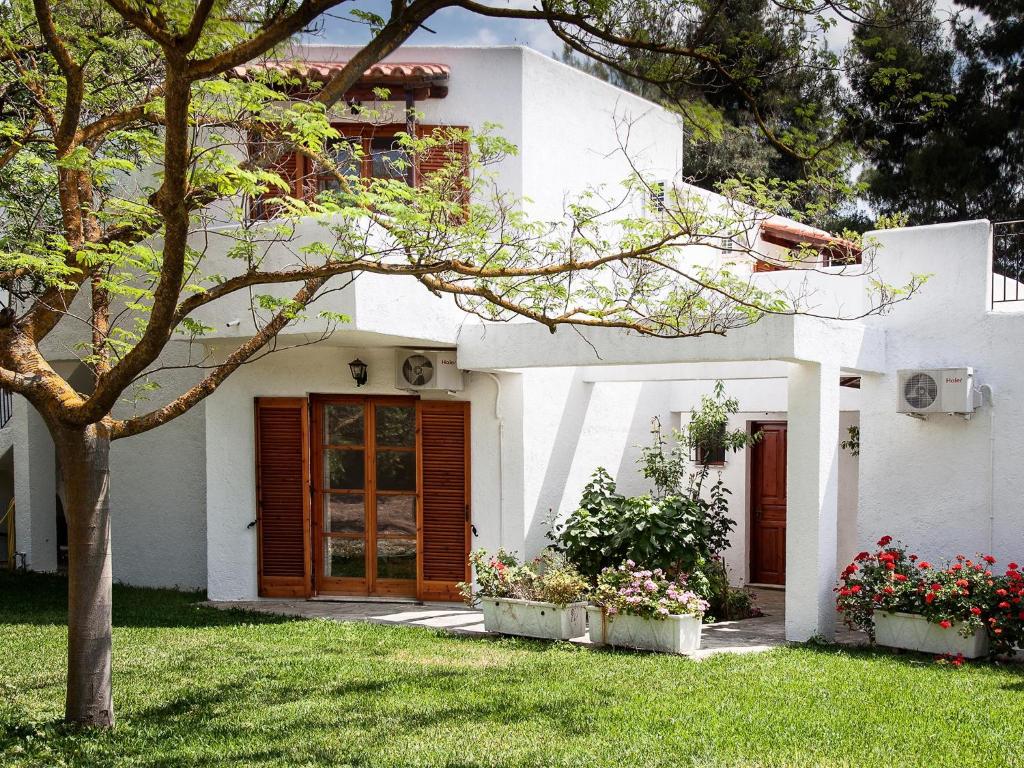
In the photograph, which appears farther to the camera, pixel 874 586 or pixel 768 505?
pixel 768 505

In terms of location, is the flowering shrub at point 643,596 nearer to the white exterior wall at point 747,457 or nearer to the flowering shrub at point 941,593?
the flowering shrub at point 941,593

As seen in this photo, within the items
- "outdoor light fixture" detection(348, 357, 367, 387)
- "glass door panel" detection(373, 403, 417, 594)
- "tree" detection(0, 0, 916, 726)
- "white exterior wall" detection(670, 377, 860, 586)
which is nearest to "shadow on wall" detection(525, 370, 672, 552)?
"white exterior wall" detection(670, 377, 860, 586)

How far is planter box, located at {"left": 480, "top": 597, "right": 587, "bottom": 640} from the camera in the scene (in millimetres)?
10344

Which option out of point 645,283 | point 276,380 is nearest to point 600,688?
point 645,283

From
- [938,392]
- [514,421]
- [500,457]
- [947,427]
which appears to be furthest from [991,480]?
[500,457]

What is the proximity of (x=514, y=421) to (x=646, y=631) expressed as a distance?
132 inches

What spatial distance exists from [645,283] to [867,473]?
4.94 m

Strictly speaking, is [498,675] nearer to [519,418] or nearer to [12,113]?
[519,418]

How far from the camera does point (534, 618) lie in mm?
10438

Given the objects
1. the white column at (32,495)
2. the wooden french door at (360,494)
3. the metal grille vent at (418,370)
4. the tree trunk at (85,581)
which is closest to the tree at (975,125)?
the metal grille vent at (418,370)

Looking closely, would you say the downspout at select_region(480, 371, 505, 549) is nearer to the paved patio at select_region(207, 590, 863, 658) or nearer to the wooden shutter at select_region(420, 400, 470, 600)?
the wooden shutter at select_region(420, 400, 470, 600)

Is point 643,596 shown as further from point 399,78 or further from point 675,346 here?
point 399,78

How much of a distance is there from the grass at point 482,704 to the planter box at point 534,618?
245mm

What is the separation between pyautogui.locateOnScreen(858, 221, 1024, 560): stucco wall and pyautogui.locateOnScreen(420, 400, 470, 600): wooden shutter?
459cm
